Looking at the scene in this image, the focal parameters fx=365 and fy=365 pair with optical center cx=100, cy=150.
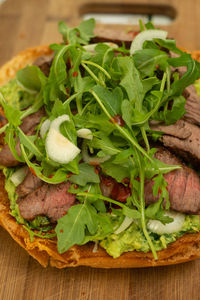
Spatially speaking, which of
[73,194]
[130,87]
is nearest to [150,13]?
[130,87]

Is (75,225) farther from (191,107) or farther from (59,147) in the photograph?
(191,107)

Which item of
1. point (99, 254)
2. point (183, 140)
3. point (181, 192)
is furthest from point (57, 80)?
point (99, 254)

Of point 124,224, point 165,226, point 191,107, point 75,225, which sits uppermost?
point 191,107

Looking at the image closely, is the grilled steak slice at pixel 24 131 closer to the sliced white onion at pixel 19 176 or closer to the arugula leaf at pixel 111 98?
the sliced white onion at pixel 19 176

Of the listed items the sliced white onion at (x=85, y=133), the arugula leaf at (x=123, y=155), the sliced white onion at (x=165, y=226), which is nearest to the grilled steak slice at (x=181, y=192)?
the sliced white onion at (x=165, y=226)

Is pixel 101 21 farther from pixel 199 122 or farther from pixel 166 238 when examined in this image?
pixel 166 238
